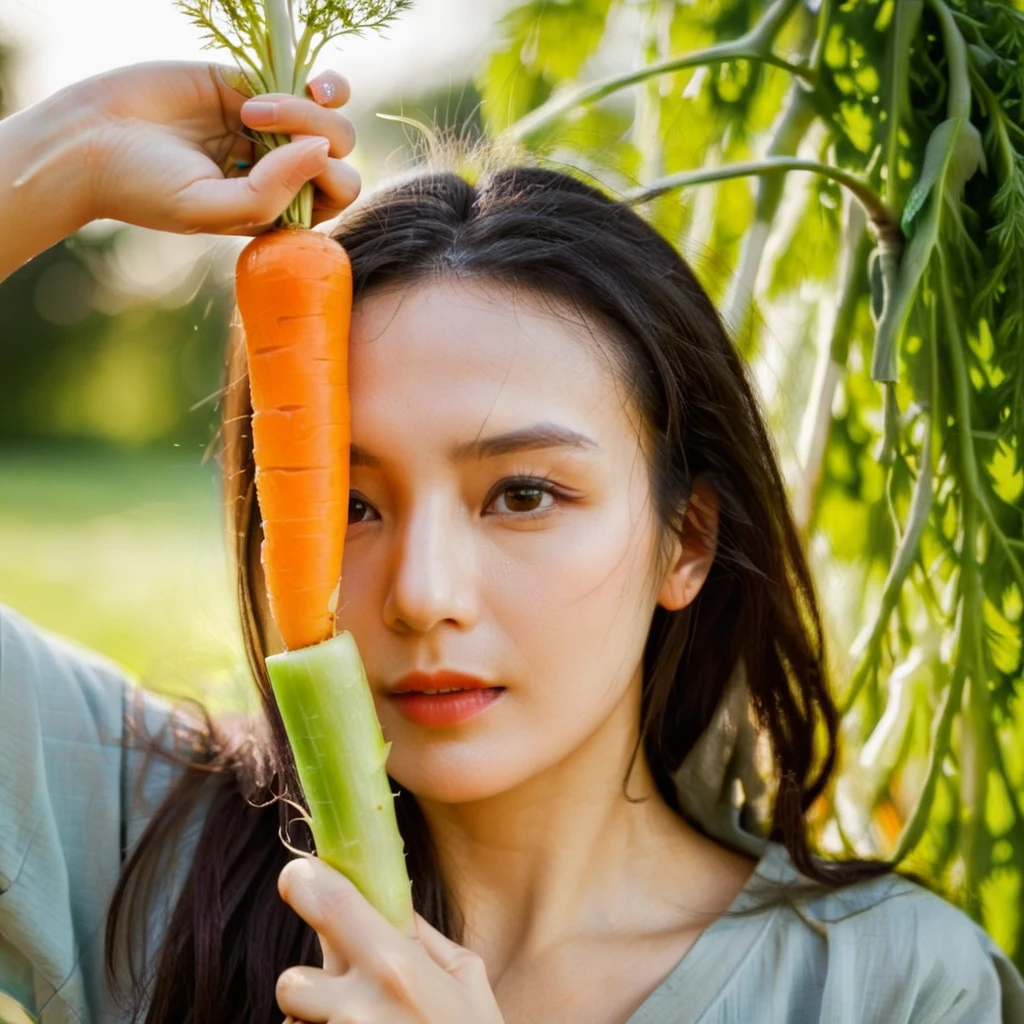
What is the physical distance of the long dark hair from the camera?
5.02ft

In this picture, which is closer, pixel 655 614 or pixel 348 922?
pixel 348 922

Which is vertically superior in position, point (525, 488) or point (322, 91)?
point (322, 91)

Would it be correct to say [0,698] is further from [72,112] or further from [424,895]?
[72,112]

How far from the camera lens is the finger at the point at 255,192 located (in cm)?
119

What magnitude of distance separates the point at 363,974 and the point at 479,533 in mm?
453

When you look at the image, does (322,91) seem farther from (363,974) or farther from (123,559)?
(123,559)

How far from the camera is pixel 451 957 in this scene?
4.04 feet

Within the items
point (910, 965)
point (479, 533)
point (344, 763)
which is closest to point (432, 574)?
point (479, 533)

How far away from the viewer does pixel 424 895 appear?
1.63 m

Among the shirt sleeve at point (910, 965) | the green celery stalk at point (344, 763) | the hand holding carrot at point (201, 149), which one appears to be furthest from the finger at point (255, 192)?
the shirt sleeve at point (910, 965)

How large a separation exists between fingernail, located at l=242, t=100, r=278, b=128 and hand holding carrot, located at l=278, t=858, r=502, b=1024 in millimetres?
696

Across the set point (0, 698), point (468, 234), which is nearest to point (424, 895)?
point (0, 698)

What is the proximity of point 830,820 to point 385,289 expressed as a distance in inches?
40.2

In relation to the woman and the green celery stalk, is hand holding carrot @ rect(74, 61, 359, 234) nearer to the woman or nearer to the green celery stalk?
the woman
